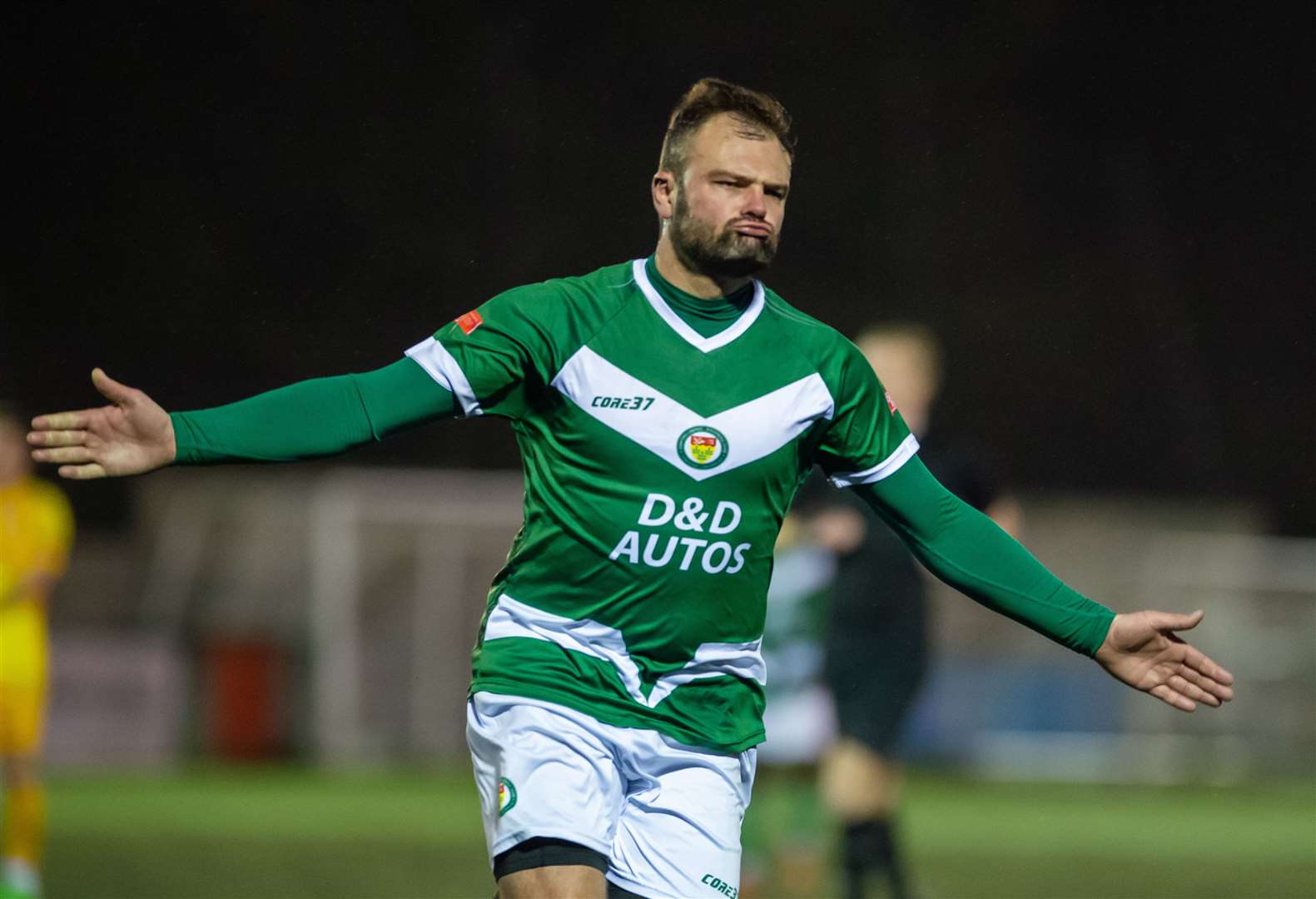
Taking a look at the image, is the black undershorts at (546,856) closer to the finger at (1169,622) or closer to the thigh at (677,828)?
the thigh at (677,828)

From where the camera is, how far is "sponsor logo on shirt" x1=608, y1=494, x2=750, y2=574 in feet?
12.5

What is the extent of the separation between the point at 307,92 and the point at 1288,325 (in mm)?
11707

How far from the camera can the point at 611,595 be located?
3.86 metres

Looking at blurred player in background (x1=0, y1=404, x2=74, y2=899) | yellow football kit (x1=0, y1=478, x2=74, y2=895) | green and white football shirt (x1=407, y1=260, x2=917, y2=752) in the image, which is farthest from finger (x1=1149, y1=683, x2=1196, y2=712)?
yellow football kit (x1=0, y1=478, x2=74, y2=895)

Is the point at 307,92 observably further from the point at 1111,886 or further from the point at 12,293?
the point at 1111,886

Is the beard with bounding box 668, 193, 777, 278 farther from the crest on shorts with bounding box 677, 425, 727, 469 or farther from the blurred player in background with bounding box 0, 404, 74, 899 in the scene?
the blurred player in background with bounding box 0, 404, 74, 899

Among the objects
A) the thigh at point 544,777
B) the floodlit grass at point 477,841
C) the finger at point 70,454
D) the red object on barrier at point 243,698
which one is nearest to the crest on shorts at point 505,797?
the thigh at point 544,777

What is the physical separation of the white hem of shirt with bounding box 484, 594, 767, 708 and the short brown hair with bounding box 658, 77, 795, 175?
102 centimetres

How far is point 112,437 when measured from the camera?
3623 mm

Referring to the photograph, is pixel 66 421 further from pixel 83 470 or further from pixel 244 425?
pixel 244 425

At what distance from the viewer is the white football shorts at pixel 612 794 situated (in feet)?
12.1

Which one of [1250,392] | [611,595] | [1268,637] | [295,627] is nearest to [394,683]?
[295,627]

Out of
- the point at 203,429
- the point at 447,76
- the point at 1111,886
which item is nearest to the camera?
the point at 203,429

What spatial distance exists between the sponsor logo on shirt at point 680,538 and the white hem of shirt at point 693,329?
35 cm
